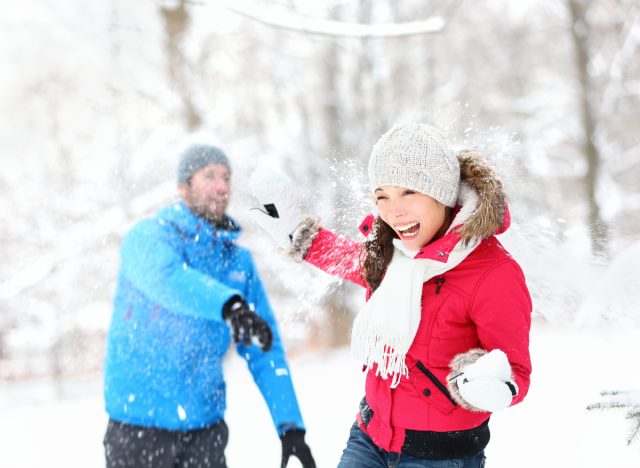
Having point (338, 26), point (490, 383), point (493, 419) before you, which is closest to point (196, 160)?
point (490, 383)

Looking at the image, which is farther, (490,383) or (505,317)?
(505,317)

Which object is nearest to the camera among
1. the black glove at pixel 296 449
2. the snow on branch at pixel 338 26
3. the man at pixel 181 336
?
the man at pixel 181 336

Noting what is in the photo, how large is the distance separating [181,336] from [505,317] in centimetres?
108

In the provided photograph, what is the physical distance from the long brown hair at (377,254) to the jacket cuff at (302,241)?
232 mm

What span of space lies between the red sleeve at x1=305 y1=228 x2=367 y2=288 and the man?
Result: 282 millimetres

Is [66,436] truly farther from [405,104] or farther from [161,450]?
[405,104]

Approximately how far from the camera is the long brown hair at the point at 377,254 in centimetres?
194

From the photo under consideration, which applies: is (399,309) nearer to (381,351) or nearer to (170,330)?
(381,351)

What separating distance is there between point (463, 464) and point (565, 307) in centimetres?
81

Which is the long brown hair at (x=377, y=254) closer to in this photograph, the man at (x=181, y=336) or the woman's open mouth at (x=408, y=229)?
the woman's open mouth at (x=408, y=229)

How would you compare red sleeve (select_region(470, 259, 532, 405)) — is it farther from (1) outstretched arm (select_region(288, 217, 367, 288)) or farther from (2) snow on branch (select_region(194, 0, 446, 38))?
(2) snow on branch (select_region(194, 0, 446, 38))

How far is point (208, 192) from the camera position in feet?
7.38

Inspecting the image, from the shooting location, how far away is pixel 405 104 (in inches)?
406

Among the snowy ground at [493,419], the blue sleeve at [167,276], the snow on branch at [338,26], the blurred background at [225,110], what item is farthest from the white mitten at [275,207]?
the blurred background at [225,110]
